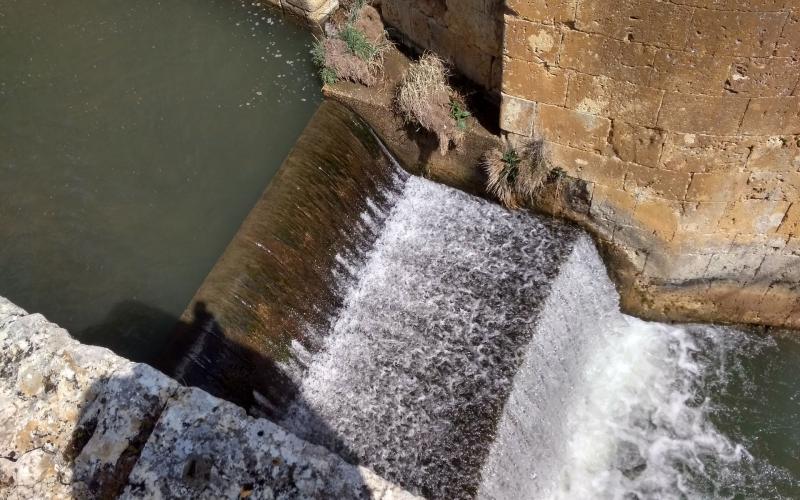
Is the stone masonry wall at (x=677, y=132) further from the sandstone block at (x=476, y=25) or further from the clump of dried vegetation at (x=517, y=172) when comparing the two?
the sandstone block at (x=476, y=25)

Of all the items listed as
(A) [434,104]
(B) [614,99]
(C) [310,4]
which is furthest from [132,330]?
(C) [310,4]

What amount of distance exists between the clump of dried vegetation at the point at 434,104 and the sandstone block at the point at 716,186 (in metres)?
2.10

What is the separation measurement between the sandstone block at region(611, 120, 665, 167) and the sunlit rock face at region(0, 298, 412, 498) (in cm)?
410

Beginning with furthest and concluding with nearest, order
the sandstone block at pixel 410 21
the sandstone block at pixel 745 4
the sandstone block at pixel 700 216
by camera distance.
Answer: the sandstone block at pixel 410 21 → the sandstone block at pixel 700 216 → the sandstone block at pixel 745 4

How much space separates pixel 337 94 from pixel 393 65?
713 millimetres

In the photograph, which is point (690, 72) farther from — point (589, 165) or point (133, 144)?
point (133, 144)

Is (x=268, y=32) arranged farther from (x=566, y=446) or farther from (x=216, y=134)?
(x=566, y=446)

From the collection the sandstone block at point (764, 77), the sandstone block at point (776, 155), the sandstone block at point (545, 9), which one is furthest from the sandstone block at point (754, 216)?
the sandstone block at point (545, 9)

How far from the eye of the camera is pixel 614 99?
5129 mm

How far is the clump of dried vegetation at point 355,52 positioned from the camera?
6.70 meters

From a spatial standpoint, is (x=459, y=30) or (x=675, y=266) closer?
(x=675, y=266)

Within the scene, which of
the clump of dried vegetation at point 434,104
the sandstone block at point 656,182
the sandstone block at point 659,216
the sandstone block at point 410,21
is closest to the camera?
the sandstone block at point 656,182

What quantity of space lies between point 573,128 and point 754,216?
1.71 m

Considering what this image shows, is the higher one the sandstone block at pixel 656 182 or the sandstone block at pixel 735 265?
the sandstone block at pixel 656 182
